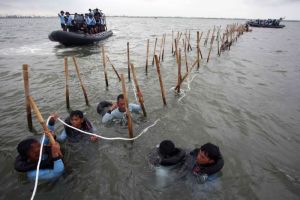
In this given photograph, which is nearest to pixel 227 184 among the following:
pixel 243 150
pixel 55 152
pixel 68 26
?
pixel 243 150

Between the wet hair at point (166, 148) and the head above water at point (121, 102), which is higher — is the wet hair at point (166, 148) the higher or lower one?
the lower one

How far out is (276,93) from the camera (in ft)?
40.5

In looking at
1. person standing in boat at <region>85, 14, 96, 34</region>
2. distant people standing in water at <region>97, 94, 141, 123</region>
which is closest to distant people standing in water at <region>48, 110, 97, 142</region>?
distant people standing in water at <region>97, 94, 141, 123</region>

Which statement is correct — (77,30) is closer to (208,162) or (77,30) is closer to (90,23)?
(90,23)

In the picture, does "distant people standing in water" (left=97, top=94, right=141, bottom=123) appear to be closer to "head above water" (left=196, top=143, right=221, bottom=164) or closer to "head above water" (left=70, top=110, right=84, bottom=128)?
"head above water" (left=70, top=110, right=84, bottom=128)

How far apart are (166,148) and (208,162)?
100cm

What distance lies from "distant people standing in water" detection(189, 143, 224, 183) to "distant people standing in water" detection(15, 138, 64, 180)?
321cm

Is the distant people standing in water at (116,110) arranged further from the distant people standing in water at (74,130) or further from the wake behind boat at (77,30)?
the wake behind boat at (77,30)

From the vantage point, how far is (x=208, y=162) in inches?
200

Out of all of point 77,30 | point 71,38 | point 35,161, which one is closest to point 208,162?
point 35,161

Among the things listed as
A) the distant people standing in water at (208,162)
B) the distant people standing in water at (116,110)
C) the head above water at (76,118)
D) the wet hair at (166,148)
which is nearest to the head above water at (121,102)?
the distant people standing in water at (116,110)

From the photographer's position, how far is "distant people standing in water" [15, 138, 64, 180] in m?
5.11

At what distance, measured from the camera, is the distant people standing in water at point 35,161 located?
16.8 ft

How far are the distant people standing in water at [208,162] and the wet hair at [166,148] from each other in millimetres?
645
